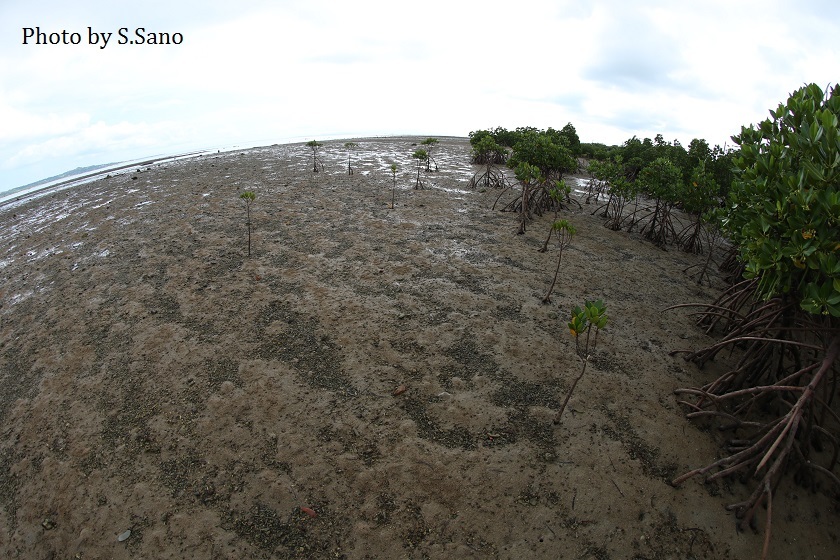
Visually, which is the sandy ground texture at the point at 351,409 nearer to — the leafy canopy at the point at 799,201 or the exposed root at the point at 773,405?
the exposed root at the point at 773,405

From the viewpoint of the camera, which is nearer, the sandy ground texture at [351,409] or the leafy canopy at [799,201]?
the leafy canopy at [799,201]

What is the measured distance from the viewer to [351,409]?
3934 millimetres

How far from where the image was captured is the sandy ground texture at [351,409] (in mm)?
3029

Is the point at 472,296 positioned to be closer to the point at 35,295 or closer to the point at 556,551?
the point at 556,551

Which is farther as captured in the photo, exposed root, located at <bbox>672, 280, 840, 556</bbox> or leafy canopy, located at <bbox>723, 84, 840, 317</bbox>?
exposed root, located at <bbox>672, 280, 840, 556</bbox>

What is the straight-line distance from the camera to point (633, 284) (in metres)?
6.37

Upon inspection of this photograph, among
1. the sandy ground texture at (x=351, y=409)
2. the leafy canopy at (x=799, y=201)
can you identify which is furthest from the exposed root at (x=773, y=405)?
the leafy canopy at (x=799, y=201)

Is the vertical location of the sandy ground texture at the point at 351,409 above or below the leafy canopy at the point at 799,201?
below

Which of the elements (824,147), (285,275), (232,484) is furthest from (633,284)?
(232,484)

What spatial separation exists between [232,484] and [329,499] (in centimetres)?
79

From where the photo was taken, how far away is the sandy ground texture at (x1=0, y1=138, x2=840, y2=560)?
9.94 ft

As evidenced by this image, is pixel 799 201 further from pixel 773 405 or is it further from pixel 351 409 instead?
pixel 351 409

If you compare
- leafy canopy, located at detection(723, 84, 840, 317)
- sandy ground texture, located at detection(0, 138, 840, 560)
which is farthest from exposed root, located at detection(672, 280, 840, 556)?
leafy canopy, located at detection(723, 84, 840, 317)

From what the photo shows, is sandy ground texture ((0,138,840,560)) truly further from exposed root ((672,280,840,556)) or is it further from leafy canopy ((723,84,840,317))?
leafy canopy ((723,84,840,317))
